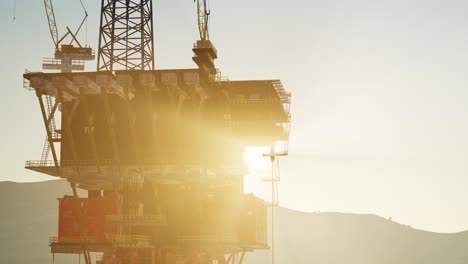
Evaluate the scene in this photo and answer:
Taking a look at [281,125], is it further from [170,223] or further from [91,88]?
[91,88]

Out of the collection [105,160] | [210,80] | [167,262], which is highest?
[210,80]

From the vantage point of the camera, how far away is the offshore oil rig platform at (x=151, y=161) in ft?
316

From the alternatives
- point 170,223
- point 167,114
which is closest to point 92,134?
point 167,114

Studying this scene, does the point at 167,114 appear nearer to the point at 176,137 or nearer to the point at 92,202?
the point at 176,137

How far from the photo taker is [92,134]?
100m

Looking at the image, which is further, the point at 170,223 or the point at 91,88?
the point at 170,223

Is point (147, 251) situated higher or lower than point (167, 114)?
lower

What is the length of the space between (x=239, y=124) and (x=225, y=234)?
61.8 feet

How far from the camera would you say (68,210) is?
3979 inches

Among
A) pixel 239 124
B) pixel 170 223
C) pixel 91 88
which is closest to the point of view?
pixel 91 88

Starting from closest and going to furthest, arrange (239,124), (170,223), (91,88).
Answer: (91,88), (170,223), (239,124)

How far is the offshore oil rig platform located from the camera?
316 ft

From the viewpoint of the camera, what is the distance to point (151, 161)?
10012cm

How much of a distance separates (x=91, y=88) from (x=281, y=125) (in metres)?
34.2
